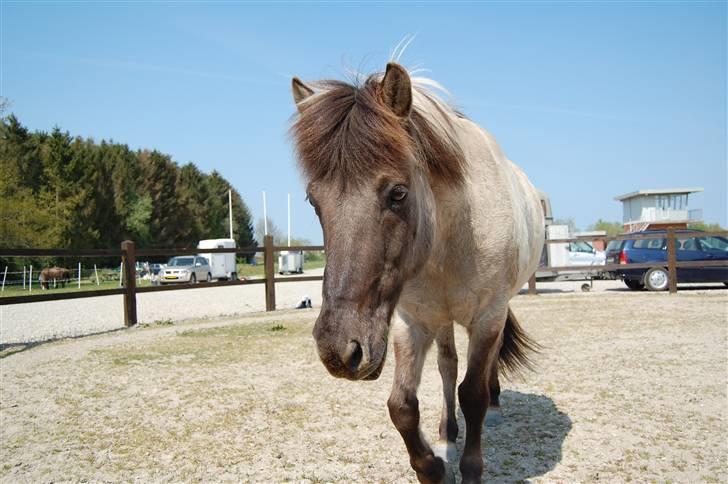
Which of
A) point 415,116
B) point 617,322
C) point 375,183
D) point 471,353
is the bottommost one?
point 617,322

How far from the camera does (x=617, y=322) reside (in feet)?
29.7

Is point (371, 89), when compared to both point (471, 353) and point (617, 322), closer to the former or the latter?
point (471, 353)

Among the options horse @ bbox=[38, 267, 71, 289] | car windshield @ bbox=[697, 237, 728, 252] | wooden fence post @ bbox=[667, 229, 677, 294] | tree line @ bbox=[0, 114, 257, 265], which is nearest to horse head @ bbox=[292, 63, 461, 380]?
wooden fence post @ bbox=[667, 229, 677, 294]

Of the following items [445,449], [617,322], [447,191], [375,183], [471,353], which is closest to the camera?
[375,183]

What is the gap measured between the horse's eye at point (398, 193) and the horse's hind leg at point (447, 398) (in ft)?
5.08

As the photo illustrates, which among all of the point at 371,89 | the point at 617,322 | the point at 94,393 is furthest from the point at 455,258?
the point at 617,322

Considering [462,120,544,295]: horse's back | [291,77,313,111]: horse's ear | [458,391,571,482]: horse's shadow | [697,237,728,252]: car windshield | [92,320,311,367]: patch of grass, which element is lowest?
[92,320,311,367]: patch of grass

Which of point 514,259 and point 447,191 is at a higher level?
point 447,191

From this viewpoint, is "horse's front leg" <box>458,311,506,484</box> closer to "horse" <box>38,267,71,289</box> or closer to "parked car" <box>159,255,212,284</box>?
"parked car" <box>159,255,212,284</box>

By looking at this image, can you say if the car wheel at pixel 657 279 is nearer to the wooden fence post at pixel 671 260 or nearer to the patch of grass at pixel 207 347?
the wooden fence post at pixel 671 260

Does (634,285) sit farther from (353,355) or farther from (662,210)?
(662,210)

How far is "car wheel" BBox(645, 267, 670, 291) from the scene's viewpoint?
14.9 meters

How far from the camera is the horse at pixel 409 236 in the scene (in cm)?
→ 200

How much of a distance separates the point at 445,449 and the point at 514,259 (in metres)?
1.42
